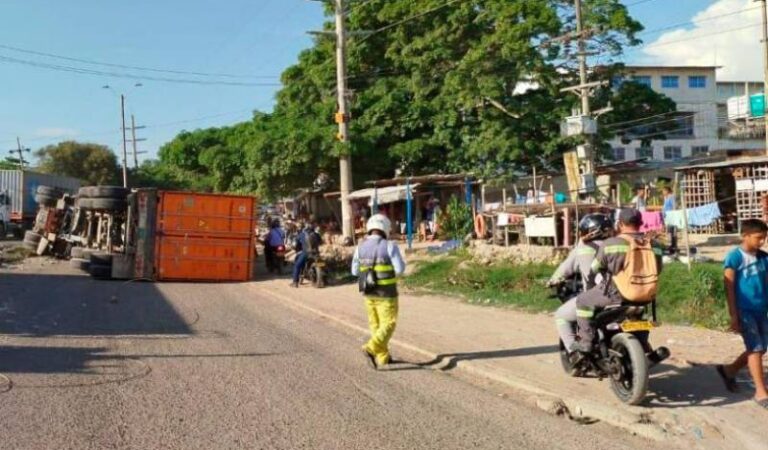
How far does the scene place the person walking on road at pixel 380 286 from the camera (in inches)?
335

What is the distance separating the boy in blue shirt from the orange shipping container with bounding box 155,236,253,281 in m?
15.6

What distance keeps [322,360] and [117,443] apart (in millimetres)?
3635

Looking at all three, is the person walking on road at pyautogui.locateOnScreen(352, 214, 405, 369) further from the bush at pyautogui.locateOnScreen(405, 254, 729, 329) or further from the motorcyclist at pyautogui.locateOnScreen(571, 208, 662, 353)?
the motorcyclist at pyautogui.locateOnScreen(571, 208, 662, 353)

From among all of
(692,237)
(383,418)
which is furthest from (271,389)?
(692,237)

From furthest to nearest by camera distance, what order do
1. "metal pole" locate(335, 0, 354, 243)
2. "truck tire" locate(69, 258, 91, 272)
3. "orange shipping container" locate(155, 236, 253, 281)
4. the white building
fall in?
the white building < "metal pole" locate(335, 0, 354, 243) < "truck tire" locate(69, 258, 91, 272) < "orange shipping container" locate(155, 236, 253, 281)

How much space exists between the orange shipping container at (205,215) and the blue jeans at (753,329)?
1541cm

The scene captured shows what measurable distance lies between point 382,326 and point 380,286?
45cm

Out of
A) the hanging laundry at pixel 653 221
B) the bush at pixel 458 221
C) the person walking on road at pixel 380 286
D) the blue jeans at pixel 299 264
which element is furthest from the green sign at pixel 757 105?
the person walking on road at pixel 380 286

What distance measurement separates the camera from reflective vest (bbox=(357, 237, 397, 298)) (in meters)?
8.52

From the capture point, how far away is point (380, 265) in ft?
28.1

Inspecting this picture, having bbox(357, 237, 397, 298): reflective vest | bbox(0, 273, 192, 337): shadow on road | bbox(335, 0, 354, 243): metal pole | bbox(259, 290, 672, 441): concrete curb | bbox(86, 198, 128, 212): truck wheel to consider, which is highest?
bbox(335, 0, 354, 243): metal pole

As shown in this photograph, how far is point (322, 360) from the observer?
9039 mm

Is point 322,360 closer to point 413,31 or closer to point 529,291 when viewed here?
point 529,291

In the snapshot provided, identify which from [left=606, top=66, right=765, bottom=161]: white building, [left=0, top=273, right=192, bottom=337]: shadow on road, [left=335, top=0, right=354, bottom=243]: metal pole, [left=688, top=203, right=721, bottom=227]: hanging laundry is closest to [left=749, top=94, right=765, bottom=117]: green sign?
[left=335, top=0, right=354, bottom=243]: metal pole
